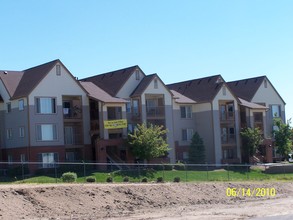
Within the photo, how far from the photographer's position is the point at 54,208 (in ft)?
98.1

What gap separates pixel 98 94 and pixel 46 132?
26.6ft

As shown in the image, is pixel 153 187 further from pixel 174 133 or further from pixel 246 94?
pixel 246 94

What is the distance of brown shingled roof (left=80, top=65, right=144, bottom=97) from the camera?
219ft

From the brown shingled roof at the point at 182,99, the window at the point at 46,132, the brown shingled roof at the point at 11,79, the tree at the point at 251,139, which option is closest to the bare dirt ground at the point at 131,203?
the window at the point at 46,132

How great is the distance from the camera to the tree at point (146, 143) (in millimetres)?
61250

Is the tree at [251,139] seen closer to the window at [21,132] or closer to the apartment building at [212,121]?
the apartment building at [212,121]

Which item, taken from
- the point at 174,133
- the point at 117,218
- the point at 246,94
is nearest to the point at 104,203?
the point at 117,218

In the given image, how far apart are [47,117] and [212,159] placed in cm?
2268

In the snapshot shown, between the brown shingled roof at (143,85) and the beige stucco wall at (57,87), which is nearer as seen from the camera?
the beige stucco wall at (57,87)

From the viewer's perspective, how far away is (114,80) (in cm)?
6888

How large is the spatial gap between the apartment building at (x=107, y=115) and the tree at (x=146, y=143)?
124cm

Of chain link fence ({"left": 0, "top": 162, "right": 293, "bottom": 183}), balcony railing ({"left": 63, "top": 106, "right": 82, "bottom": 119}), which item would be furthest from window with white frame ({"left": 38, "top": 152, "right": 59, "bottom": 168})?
balcony railing ({"left": 63, "top": 106, "right": 82, "bottom": 119})
